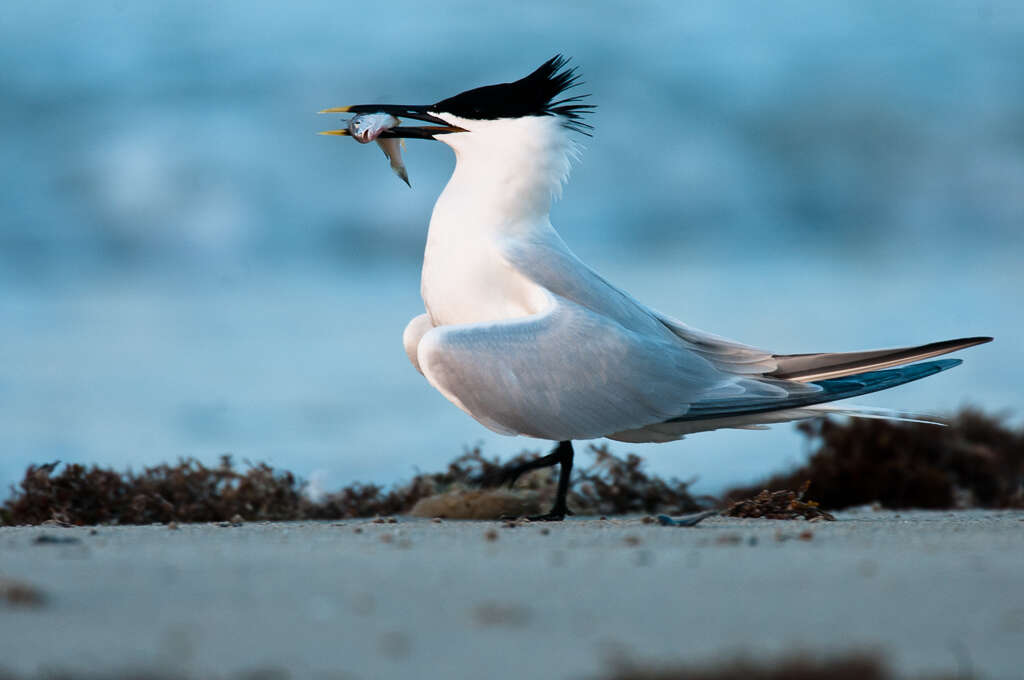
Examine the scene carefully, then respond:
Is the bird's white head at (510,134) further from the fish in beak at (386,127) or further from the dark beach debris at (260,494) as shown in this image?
the dark beach debris at (260,494)

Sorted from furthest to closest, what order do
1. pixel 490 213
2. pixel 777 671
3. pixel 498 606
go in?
pixel 490 213, pixel 498 606, pixel 777 671

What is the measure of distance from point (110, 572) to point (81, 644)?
765 millimetres

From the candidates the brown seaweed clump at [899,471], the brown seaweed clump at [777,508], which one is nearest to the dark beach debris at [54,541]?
the brown seaweed clump at [777,508]

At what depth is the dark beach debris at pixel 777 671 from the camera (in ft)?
6.77

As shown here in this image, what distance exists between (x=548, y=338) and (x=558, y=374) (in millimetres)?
179

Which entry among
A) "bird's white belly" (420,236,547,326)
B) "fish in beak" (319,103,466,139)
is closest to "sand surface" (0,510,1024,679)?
"bird's white belly" (420,236,547,326)

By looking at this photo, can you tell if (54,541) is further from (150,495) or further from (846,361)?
(846,361)

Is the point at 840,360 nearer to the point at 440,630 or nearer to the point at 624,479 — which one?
the point at 624,479

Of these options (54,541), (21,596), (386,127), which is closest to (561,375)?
(386,127)

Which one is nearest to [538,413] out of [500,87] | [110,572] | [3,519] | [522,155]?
[522,155]

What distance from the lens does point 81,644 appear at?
2.32 m

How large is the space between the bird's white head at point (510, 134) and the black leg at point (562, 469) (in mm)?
1336

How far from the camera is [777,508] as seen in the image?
18.0ft

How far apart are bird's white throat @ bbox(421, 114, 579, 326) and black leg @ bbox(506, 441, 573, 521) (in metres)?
0.73
